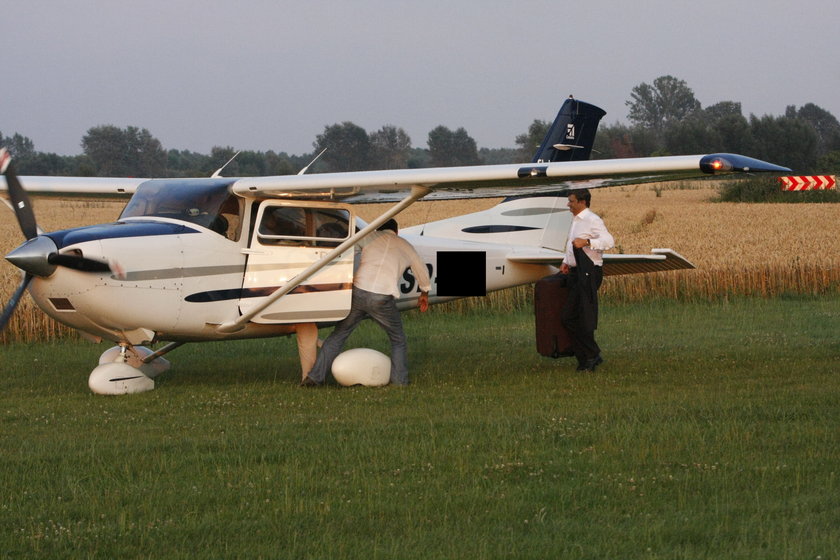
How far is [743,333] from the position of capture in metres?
14.4

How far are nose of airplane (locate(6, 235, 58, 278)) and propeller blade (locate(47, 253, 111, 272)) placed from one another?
4 centimetres

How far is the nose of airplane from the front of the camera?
9.55 m

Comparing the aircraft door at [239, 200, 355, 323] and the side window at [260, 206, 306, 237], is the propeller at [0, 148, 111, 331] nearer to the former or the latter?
the aircraft door at [239, 200, 355, 323]

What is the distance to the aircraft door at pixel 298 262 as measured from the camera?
11.0 metres

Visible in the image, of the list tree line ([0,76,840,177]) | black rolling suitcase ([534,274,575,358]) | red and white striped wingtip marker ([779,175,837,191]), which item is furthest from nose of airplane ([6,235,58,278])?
tree line ([0,76,840,177])

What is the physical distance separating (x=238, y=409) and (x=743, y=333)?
7.49m

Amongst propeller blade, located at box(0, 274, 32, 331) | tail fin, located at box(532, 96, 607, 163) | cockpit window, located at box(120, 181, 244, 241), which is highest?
tail fin, located at box(532, 96, 607, 163)

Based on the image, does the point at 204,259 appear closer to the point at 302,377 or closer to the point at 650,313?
the point at 302,377

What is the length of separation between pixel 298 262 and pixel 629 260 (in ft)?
13.0

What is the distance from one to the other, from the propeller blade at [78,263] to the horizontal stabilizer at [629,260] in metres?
5.12

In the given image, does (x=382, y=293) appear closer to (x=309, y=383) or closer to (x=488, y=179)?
(x=309, y=383)

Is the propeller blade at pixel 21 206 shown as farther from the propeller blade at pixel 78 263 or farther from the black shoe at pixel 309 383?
the black shoe at pixel 309 383

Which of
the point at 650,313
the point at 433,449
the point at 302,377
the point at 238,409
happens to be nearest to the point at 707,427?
the point at 433,449

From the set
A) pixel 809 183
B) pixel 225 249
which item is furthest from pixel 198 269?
pixel 809 183
